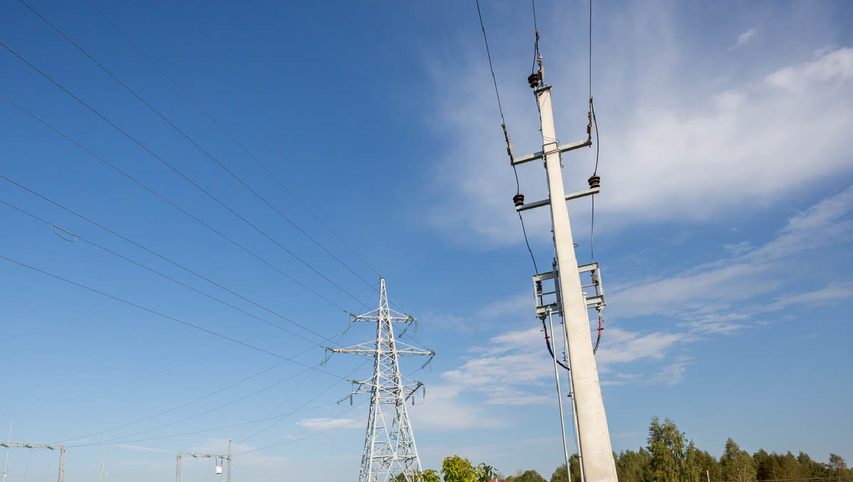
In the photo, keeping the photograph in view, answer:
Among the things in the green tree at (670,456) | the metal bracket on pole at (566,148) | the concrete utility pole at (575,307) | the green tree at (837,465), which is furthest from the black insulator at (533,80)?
the green tree at (837,465)

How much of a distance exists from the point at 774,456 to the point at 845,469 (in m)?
23.0

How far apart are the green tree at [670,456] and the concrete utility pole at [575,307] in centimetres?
6856

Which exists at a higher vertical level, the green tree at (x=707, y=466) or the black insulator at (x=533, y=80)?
the black insulator at (x=533, y=80)

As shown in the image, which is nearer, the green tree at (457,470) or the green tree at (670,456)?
the green tree at (457,470)

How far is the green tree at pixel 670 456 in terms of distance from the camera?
68875 mm

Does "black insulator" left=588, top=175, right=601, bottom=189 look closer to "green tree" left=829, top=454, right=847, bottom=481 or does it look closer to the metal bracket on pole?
the metal bracket on pole

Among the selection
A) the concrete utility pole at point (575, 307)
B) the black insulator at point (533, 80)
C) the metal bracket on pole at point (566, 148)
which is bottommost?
the concrete utility pole at point (575, 307)

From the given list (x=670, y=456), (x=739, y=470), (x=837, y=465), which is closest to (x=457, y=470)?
(x=670, y=456)

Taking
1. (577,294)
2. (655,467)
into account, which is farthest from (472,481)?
(655,467)

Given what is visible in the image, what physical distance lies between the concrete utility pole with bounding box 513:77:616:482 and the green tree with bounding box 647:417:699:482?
225 feet

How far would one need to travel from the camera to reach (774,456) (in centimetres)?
12231

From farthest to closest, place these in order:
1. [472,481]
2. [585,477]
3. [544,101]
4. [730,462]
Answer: [730,462] → [472,481] → [544,101] → [585,477]

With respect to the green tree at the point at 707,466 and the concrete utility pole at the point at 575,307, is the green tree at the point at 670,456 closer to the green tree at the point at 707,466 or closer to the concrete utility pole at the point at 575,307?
the green tree at the point at 707,466

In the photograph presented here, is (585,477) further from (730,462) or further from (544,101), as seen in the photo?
(730,462)
